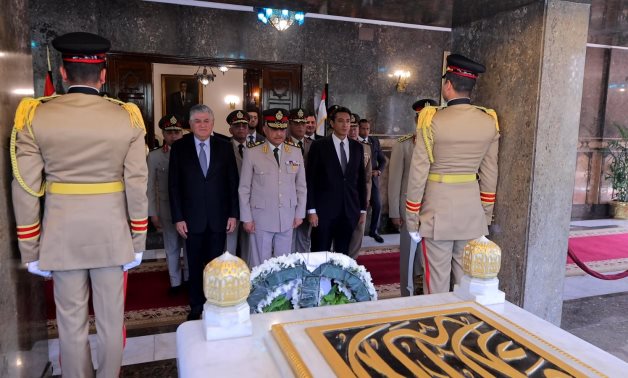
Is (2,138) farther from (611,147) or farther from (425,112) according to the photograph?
(611,147)

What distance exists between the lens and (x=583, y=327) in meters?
3.66

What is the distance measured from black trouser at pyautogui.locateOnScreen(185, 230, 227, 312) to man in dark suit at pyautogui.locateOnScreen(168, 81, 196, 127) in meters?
7.52

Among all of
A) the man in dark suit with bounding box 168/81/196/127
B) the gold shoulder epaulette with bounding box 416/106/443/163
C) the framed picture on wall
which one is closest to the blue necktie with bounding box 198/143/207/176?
the gold shoulder epaulette with bounding box 416/106/443/163

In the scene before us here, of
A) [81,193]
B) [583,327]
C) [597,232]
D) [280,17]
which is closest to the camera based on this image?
[81,193]

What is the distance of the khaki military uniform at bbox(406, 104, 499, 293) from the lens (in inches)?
113

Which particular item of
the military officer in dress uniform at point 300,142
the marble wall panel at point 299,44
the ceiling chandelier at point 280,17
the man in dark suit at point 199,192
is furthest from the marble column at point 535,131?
the marble wall panel at point 299,44

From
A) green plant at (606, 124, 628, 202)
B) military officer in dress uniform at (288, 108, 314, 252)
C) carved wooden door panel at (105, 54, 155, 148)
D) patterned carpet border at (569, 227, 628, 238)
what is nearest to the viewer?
military officer in dress uniform at (288, 108, 314, 252)

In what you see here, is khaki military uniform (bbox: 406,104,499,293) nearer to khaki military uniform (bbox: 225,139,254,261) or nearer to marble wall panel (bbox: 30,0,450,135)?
khaki military uniform (bbox: 225,139,254,261)

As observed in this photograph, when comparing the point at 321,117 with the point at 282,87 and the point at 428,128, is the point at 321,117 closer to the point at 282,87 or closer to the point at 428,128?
the point at 282,87

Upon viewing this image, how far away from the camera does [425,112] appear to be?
9.59ft

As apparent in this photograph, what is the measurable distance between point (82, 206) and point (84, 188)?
0.09 m

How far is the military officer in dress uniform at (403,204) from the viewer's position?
3773 millimetres

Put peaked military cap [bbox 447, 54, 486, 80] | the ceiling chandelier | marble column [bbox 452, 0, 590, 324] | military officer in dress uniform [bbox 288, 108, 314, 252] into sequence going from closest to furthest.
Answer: peaked military cap [bbox 447, 54, 486, 80]
marble column [bbox 452, 0, 590, 324]
military officer in dress uniform [bbox 288, 108, 314, 252]
the ceiling chandelier

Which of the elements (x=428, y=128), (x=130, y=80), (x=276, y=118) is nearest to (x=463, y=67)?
(x=428, y=128)
